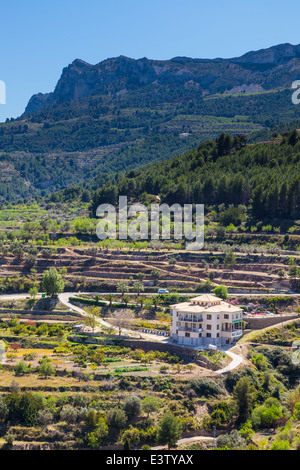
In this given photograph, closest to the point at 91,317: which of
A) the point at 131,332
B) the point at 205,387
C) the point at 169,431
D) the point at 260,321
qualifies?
the point at 131,332

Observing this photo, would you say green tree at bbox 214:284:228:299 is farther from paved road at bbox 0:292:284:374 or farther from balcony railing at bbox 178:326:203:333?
balcony railing at bbox 178:326:203:333

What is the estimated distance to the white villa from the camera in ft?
189

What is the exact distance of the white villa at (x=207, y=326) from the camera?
57469 mm

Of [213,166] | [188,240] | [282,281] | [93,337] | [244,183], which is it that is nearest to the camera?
[93,337]

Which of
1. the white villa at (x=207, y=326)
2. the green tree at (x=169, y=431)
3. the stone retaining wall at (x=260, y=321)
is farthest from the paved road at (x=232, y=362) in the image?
the green tree at (x=169, y=431)

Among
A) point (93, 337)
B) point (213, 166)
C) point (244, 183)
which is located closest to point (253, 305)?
point (93, 337)

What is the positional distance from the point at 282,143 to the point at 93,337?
57.0 m

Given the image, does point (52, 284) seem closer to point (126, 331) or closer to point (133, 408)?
point (126, 331)

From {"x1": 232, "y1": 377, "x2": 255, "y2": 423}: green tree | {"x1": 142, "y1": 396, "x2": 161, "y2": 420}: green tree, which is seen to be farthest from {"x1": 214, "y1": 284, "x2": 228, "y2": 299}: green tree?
{"x1": 142, "y1": 396, "x2": 161, "y2": 420}: green tree

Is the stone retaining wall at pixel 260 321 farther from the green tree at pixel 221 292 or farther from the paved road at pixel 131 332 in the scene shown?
the green tree at pixel 221 292

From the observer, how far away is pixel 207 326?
189 ft

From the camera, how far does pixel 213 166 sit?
101m
